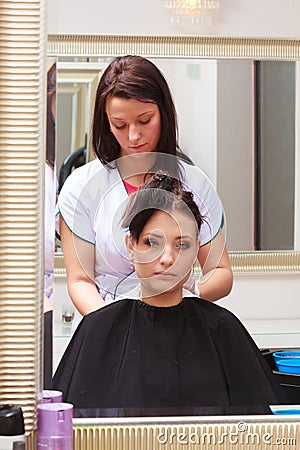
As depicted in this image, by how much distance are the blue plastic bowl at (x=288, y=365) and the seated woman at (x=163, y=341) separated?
0.04 feet

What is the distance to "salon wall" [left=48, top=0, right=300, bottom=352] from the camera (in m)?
0.79

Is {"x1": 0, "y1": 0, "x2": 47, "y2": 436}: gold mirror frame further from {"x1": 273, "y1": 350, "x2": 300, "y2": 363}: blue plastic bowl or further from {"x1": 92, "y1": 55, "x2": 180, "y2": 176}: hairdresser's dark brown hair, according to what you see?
{"x1": 273, "y1": 350, "x2": 300, "y2": 363}: blue plastic bowl

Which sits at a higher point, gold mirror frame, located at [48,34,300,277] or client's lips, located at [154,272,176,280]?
gold mirror frame, located at [48,34,300,277]

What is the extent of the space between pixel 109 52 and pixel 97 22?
0.03 meters

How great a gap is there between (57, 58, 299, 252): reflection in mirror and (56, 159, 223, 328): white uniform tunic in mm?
11

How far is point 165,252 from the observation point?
2.60 feet

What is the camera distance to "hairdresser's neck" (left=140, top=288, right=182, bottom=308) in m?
0.80

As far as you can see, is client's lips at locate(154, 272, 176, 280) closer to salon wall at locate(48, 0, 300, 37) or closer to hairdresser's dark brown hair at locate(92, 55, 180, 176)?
hairdresser's dark brown hair at locate(92, 55, 180, 176)

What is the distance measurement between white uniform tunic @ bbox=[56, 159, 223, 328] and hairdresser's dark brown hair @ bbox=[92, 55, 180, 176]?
23 mm

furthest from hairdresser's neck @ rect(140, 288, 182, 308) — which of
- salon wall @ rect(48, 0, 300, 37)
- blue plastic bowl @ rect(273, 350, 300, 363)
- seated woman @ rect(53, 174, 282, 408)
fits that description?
salon wall @ rect(48, 0, 300, 37)

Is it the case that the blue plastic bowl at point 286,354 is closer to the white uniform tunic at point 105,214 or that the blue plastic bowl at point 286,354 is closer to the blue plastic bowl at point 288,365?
the blue plastic bowl at point 288,365

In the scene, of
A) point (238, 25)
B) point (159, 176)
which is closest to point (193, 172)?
point (159, 176)

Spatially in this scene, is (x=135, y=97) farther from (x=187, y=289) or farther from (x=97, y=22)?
(x=187, y=289)

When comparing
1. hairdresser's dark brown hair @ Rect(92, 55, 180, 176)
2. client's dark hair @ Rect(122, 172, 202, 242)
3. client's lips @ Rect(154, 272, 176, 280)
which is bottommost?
client's lips @ Rect(154, 272, 176, 280)
